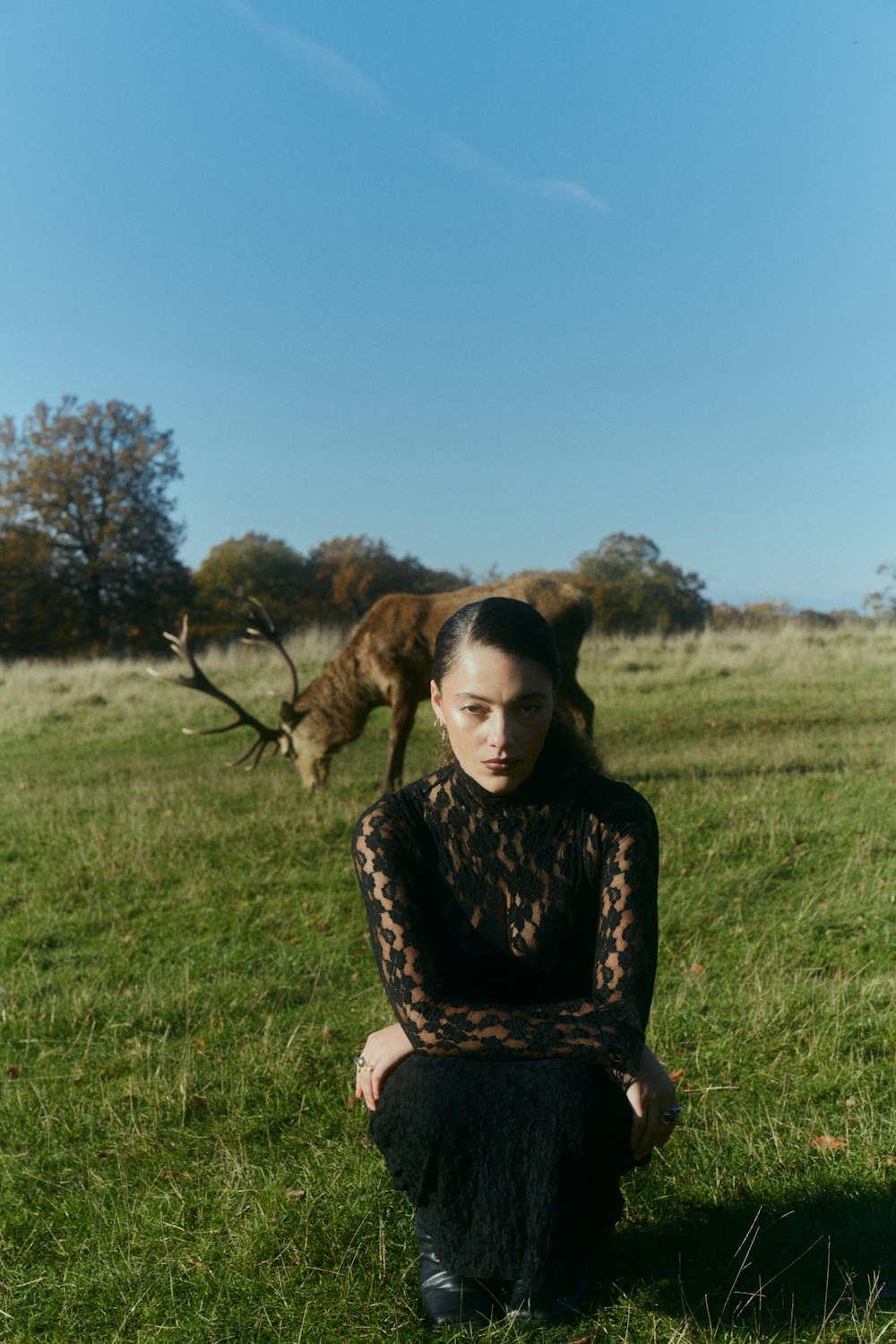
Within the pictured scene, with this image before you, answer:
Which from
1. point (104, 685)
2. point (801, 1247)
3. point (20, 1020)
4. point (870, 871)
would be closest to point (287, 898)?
point (20, 1020)

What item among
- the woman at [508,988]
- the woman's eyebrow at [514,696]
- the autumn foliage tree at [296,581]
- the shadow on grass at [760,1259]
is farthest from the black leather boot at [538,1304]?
the autumn foliage tree at [296,581]

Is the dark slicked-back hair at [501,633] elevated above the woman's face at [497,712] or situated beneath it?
elevated above

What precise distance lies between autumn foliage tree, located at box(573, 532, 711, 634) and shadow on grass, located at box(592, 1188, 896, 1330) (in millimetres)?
27851

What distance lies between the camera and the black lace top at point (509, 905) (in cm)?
252

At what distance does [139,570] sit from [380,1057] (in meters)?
36.7

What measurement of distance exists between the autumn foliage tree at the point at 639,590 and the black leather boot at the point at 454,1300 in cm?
2839

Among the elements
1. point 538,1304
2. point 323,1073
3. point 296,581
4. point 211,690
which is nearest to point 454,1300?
point 538,1304

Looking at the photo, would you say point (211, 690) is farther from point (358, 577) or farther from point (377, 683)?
point (358, 577)

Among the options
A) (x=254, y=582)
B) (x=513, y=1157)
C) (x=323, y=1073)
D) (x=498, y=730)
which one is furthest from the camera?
(x=254, y=582)

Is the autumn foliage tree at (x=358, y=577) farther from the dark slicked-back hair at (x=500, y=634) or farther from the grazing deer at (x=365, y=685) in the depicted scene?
the dark slicked-back hair at (x=500, y=634)

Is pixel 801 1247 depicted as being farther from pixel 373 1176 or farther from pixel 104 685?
pixel 104 685

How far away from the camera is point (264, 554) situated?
40469 mm

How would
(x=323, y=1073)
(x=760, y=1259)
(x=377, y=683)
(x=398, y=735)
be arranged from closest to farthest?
(x=760, y=1259) < (x=323, y=1073) < (x=398, y=735) < (x=377, y=683)

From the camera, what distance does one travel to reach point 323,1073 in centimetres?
443
